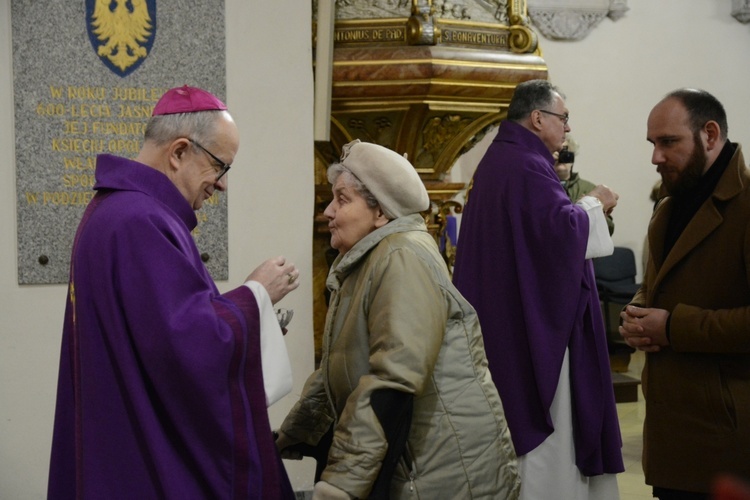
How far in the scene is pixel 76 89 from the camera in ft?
12.1

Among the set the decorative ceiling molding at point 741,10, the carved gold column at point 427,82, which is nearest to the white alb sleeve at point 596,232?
the carved gold column at point 427,82

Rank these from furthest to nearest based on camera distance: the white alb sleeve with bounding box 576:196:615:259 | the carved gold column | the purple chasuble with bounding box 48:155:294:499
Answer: the carved gold column, the white alb sleeve with bounding box 576:196:615:259, the purple chasuble with bounding box 48:155:294:499

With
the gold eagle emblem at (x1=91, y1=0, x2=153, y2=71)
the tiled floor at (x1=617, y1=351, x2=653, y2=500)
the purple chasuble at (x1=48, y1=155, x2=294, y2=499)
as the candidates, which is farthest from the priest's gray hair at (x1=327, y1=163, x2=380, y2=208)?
the tiled floor at (x1=617, y1=351, x2=653, y2=500)

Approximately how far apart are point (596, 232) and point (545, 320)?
0.43m

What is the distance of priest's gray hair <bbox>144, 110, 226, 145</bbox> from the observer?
2.38 m

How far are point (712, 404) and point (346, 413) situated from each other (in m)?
1.23

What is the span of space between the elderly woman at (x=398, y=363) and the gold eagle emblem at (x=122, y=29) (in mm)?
1555

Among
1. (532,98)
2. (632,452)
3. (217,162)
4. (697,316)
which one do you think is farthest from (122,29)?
(632,452)

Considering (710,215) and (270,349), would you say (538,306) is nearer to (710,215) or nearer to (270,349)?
(710,215)

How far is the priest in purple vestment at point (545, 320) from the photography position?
12.1 feet

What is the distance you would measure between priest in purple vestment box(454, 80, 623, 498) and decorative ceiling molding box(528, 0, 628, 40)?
609 cm

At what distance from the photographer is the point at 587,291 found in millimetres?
3756

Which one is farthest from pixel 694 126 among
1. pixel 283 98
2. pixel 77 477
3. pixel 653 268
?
pixel 77 477

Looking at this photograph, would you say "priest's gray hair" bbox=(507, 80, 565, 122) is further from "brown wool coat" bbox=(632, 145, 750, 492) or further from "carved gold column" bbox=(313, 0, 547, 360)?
"brown wool coat" bbox=(632, 145, 750, 492)
